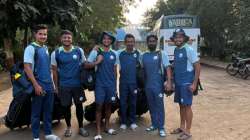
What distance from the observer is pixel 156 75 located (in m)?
7.53

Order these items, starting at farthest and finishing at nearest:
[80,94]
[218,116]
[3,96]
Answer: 1. [3,96]
2. [218,116]
3. [80,94]

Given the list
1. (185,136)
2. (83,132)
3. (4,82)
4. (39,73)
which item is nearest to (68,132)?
(83,132)

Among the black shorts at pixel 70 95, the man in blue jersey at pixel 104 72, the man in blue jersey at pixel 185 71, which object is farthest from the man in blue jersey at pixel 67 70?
the man in blue jersey at pixel 185 71

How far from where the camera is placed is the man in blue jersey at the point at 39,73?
667 cm

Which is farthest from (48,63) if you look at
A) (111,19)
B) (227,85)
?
(111,19)

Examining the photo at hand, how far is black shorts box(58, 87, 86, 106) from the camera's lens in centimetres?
730

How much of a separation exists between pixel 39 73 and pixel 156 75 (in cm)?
204

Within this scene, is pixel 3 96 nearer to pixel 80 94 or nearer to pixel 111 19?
pixel 80 94

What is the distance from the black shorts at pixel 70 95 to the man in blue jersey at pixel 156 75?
1.19 m

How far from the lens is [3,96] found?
1302 centimetres

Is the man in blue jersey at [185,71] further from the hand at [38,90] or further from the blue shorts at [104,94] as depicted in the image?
the hand at [38,90]

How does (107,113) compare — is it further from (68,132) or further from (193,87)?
(193,87)

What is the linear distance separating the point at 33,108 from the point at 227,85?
11.0 meters

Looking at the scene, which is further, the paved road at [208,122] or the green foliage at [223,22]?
the green foliage at [223,22]
